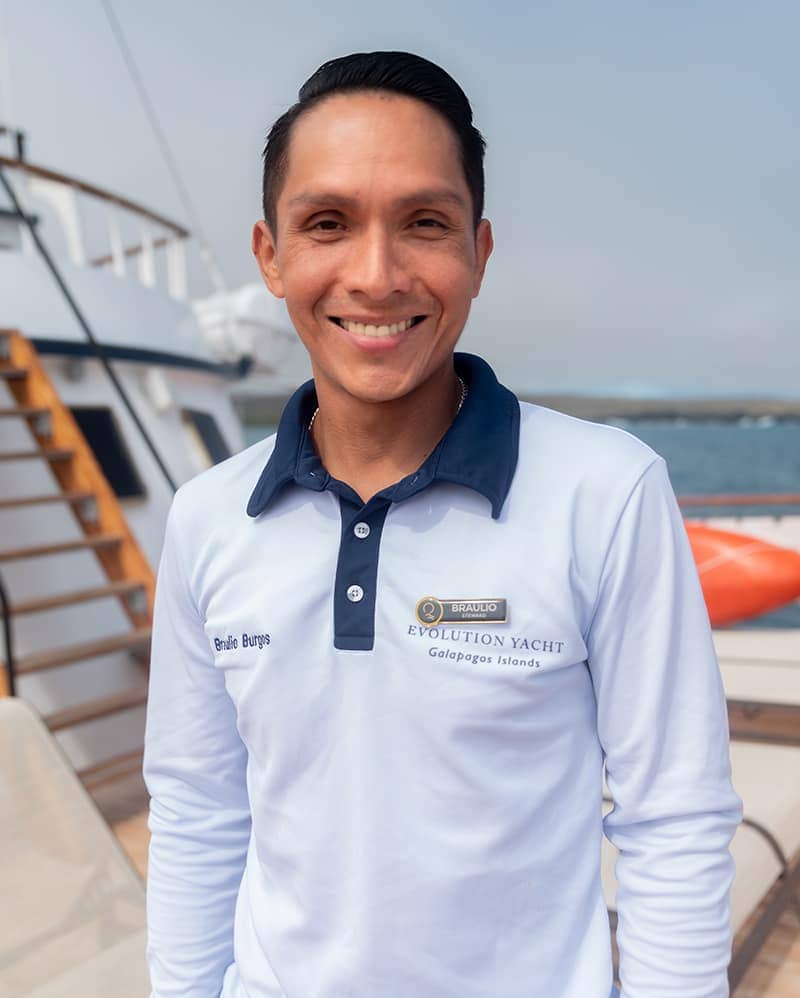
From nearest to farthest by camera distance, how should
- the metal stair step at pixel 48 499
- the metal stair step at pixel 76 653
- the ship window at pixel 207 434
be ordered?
the metal stair step at pixel 76 653
the metal stair step at pixel 48 499
the ship window at pixel 207 434

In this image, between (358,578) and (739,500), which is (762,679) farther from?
(739,500)

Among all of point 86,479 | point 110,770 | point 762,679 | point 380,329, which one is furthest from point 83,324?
point 380,329

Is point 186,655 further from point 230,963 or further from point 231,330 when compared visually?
point 231,330

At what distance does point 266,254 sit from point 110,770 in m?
5.17

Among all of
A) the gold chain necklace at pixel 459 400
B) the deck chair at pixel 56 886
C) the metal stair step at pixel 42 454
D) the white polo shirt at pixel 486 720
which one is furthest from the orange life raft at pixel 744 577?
the white polo shirt at pixel 486 720

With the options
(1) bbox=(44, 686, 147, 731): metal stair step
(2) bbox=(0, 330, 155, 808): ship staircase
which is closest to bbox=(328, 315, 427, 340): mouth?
(1) bbox=(44, 686, 147, 731): metal stair step

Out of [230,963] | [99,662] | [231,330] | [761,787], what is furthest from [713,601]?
[230,963]

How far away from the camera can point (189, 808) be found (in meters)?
1.44

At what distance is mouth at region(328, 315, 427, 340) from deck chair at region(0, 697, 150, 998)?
6.16ft

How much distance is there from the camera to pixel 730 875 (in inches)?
44.1

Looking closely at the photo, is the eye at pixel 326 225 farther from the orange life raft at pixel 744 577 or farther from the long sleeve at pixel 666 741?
the orange life raft at pixel 744 577

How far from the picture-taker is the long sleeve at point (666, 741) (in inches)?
42.9

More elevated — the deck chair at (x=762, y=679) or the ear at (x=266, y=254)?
the ear at (x=266, y=254)

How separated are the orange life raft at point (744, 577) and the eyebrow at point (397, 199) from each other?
5303mm
